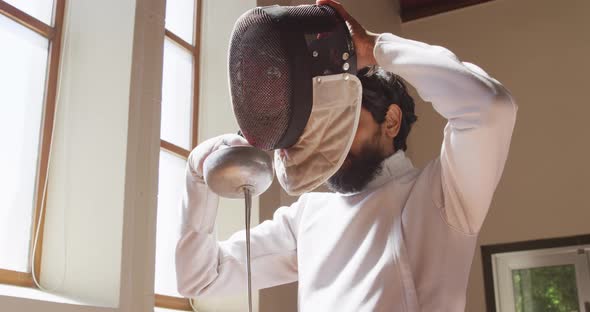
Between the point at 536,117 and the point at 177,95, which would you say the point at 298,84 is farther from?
the point at 536,117

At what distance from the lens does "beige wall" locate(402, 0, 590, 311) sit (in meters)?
4.16

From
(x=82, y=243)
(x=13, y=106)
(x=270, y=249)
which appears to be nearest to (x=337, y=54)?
(x=270, y=249)

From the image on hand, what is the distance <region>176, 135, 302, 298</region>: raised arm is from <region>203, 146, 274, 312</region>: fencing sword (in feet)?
0.32

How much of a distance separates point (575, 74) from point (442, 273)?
11.1ft

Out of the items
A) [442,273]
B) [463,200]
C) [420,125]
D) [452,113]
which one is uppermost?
[420,125]

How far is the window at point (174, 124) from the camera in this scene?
262cm

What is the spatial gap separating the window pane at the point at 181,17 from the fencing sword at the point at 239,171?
70.7 inches

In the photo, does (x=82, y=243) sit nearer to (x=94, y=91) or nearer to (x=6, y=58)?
(x=94, y=91)

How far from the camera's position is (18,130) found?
2176 mm

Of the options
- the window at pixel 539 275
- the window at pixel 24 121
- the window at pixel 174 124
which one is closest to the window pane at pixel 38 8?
the window at pixel 24 121

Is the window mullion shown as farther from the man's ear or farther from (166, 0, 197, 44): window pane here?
the man's ear

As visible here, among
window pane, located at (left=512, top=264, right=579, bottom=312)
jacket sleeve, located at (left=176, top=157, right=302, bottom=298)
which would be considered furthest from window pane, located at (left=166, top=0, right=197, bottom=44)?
window pane, located at (left=512, top=264, right=579, bottom=312)

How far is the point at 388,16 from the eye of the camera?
188 inches

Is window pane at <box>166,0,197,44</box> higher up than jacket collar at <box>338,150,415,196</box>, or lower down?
higher up
